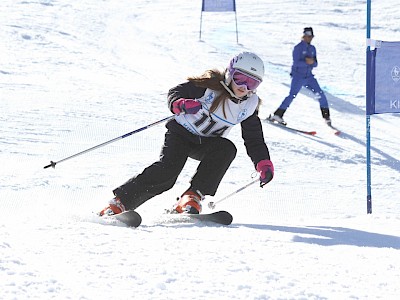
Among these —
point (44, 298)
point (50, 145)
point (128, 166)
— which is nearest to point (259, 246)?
point (44, 298)

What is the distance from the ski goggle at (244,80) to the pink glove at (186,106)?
0.27m

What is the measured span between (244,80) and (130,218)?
1165mm

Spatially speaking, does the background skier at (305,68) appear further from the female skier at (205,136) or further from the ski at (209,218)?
the ski at (209,218)

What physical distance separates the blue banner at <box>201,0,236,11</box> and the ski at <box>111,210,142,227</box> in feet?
34.4

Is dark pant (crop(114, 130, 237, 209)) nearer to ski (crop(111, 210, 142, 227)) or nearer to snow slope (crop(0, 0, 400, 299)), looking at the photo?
snow slope (crop(0, 0, 400, 299))

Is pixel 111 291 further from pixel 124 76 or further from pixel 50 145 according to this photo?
pixel 124 76

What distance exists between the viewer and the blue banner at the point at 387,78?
17.2 feet

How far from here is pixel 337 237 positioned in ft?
12.5

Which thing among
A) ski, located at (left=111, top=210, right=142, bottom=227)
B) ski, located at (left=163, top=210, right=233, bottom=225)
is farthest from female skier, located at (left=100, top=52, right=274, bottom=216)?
ski, located at (left=111, top=210, right=142, bottom=227)

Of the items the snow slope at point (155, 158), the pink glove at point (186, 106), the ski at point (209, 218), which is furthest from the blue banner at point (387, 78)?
the ski at point (209, 218)

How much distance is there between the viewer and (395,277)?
2.83m

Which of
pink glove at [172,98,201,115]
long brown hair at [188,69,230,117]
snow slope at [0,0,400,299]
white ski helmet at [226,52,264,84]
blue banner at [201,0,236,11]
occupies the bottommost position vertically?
snow slope at [0,0,400,299]

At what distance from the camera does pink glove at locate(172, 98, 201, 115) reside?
426cm

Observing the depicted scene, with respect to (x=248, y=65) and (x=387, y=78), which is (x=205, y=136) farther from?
(x=387, y=78)
